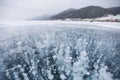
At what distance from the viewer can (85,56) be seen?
7.56ft

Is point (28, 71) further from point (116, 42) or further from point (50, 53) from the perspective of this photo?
point (116, 42)

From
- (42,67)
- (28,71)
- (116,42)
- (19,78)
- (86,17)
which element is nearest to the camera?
(19,78)

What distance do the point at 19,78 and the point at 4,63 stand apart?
0.52 m

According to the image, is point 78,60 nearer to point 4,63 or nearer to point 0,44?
point 4,63

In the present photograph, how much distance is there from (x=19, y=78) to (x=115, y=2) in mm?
4189

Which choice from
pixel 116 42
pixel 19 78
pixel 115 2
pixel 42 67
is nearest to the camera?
pixel 19 78

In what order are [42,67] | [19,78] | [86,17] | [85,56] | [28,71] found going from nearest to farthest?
1. [19,78]
2. [28,71]
3. [42,67]
4. [85,56]
5. [86,17]

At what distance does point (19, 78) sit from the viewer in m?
1.66

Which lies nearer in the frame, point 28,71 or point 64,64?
point 28,71

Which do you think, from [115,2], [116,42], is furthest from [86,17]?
[116,42]

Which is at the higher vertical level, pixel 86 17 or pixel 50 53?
pixel 86 17

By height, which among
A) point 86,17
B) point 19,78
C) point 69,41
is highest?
point 86,17

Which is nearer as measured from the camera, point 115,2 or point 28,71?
point 28,71

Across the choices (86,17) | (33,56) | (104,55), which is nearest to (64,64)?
(33,56)
